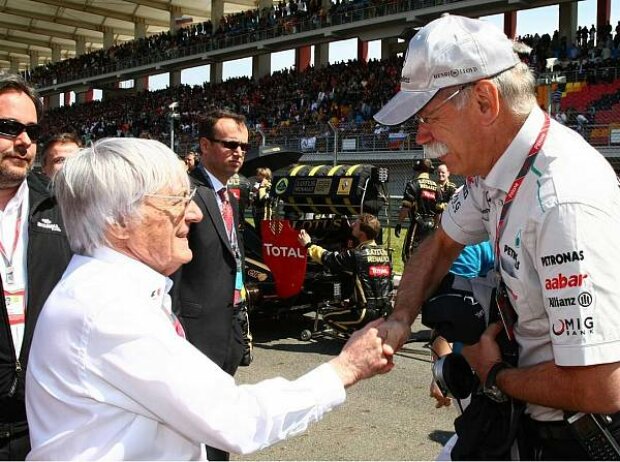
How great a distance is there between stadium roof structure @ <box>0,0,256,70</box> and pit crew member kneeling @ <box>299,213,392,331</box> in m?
40.8

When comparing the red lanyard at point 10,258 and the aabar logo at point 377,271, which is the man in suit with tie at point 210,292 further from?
the aabar logo at point 377,271

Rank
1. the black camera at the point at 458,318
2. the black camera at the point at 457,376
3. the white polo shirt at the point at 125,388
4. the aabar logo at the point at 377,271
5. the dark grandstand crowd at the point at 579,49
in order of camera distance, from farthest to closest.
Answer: the dark grandstand crowd at the point at 579,49
the aabar logo at the point at 377,271
the black camera at the point at 457,376
the black camera at the point at 458,318
the white polo shirt at the point at 125,388

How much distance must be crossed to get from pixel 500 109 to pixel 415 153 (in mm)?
15822

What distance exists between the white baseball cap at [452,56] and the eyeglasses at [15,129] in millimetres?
1697

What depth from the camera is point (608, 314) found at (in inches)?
60.7

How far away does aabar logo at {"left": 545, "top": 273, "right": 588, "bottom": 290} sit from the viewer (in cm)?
154

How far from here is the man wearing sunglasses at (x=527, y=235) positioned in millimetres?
1550

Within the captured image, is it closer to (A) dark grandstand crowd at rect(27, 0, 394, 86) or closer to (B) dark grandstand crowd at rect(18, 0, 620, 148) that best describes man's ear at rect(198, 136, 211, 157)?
(B) dark grandstand crowd at rect(18, 0, 620, 148)

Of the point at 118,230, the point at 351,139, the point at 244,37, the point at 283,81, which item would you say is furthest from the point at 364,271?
the point at 244,37

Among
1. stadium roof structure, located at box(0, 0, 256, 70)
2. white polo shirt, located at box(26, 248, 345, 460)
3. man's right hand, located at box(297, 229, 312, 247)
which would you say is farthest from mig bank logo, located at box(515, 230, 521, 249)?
stadium roof structure, located at box(0, 0, 256, 70)

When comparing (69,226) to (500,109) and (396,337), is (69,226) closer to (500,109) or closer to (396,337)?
(396,337)

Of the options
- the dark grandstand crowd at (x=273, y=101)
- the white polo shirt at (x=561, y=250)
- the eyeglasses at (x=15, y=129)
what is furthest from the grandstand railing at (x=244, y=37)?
the white polo shirt at (x=561, y=250)

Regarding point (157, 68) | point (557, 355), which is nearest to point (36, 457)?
point (557, 355)

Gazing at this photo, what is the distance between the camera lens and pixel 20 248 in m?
2.61
